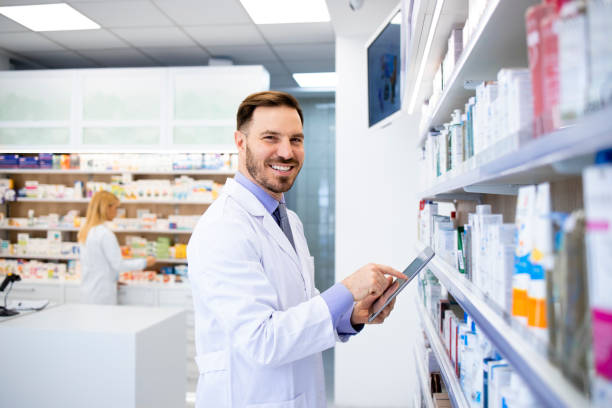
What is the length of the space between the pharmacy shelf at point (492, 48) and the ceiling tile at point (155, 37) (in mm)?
3851

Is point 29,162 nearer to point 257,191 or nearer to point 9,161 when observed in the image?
point 9,161

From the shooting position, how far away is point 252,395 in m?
1.63

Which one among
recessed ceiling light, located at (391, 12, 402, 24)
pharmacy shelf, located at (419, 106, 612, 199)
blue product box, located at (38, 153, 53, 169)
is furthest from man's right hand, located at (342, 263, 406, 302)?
blue product box, located at (38, 153, 53, 169)

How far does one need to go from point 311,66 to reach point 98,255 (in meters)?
3.65

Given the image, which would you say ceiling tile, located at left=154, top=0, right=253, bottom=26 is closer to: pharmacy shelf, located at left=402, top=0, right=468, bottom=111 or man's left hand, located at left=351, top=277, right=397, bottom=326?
pharmacy shelf, located at left=402, top=0, right=468, bottom=111

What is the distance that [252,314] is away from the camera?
1464 mm

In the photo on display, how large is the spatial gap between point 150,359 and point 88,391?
1.33 ft

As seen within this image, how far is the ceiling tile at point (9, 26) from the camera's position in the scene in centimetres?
470

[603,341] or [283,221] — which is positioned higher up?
[283,221]

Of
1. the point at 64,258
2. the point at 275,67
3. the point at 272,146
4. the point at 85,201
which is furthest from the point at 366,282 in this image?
the point at 64,258

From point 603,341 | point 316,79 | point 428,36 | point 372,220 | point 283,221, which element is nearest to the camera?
point 603,341

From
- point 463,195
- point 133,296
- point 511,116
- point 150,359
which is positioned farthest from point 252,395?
point 133,296

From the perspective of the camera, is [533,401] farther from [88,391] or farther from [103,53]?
[103,53]

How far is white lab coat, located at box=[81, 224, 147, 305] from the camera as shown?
4.49m
